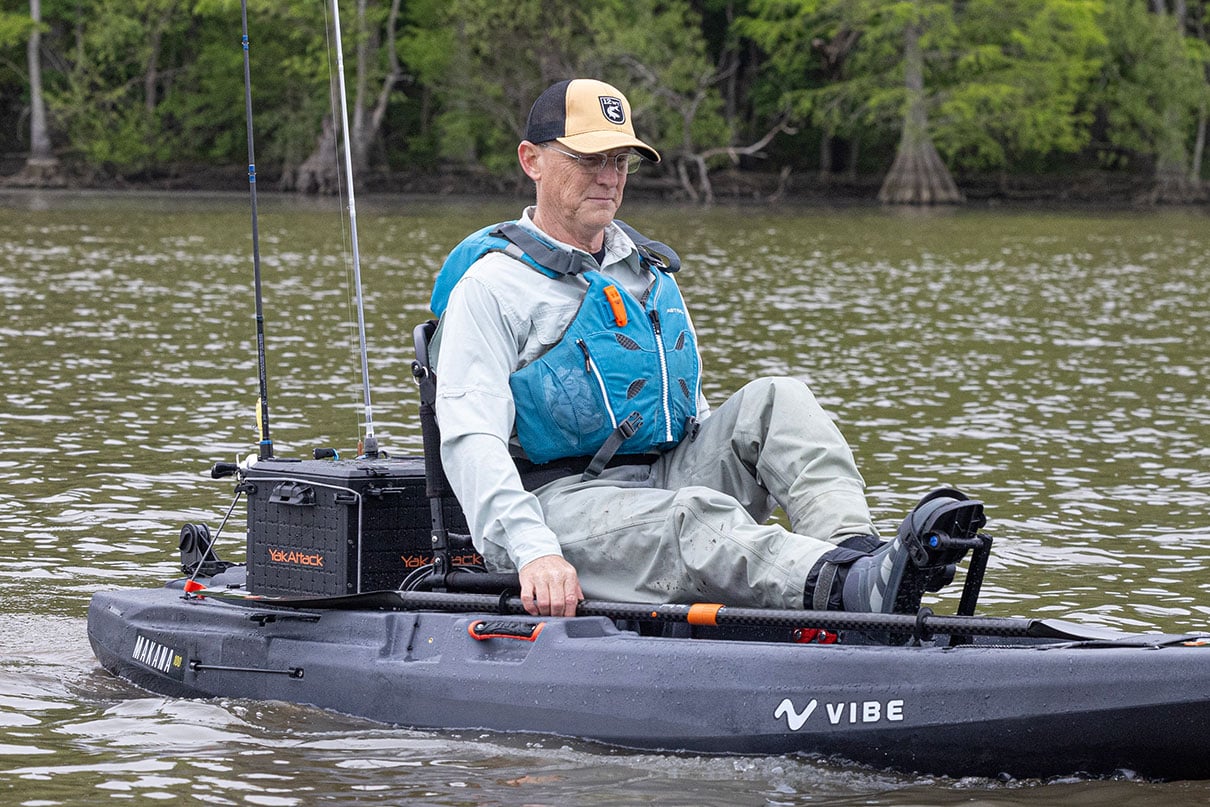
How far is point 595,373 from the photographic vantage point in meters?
5.38

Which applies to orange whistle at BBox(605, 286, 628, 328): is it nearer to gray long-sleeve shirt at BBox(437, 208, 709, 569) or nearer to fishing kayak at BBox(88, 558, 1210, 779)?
gray long-sleeve shirt at BBox(437, 208, 709, 569)

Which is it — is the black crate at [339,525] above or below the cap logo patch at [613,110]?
below

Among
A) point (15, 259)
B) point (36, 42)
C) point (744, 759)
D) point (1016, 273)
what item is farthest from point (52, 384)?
point (36, 42)

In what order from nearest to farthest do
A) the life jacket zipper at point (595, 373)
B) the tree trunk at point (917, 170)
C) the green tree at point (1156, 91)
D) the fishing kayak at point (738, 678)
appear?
1. the fishing kayak at point (738, 678)
2. the life jacket zipper at point (595, 373)
3. the tree trunk at point (917, 170)
4. the green tree at point (1156, 91)

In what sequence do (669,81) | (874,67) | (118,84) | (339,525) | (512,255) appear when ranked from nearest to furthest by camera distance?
(512,255), (339,525), (669,81), (874,67), (118,84)

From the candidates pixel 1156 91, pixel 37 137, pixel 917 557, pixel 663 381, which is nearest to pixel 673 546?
pixel 663 381

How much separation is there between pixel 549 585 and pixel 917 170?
44.7 m

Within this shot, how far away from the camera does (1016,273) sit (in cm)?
2525

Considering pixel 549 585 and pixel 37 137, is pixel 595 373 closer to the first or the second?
pixel 549 585

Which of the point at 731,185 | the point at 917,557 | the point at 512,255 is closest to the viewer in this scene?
the point at 917,557

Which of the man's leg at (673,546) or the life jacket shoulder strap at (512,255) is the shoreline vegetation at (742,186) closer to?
the life jacket shoulder strap at (512,255)

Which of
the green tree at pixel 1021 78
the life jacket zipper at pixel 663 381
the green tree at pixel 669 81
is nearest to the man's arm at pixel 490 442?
the life jacket zipper at pixel 663 381

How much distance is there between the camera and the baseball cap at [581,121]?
5.38 m

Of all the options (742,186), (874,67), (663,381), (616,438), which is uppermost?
(874,67)
